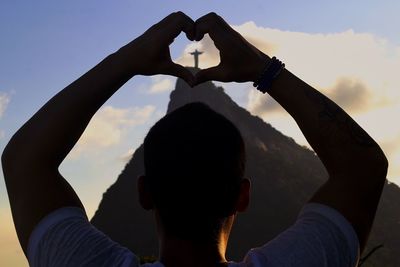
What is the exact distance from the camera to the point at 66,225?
2357 mm

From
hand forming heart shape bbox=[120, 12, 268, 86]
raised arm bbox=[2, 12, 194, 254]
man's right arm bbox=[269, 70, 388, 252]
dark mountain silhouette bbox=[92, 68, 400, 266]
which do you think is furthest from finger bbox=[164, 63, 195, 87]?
dark mountain silhouette bbox=[92, 68, 400, 266]

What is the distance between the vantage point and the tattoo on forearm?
262 centimetres

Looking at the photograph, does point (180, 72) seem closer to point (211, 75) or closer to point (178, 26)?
point (211, 75)

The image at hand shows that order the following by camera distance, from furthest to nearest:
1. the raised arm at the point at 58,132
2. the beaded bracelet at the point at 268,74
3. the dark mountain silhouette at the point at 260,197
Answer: the dark mountain silhouette at the point at 260,197 < the beaded bracelet at the point at 268,74 < the raised arm at the point at 58,132

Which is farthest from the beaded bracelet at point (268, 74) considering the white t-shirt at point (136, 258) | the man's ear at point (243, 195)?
the white t-shirt at point (136, 258)

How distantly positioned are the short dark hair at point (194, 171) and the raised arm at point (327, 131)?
329 mm

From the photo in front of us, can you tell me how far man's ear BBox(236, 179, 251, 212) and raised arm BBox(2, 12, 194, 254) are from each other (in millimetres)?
543

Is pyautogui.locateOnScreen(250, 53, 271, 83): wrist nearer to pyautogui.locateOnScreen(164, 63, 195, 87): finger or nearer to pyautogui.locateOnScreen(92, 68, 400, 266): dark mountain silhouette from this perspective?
pyautogui.locateOnScreen(164, 63, 195, 87): finger

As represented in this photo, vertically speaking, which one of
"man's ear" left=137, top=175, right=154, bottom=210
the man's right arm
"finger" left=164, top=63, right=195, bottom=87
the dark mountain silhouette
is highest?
the dark mountain silhouette

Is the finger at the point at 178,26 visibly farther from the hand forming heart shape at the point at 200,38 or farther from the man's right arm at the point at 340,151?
the man's right arm at the point at 340,151

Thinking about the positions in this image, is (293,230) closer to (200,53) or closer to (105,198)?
(200,53)

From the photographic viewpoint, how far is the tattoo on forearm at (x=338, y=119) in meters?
2.62

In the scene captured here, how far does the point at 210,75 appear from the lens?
290 cm

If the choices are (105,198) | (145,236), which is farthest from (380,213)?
(105,198)
